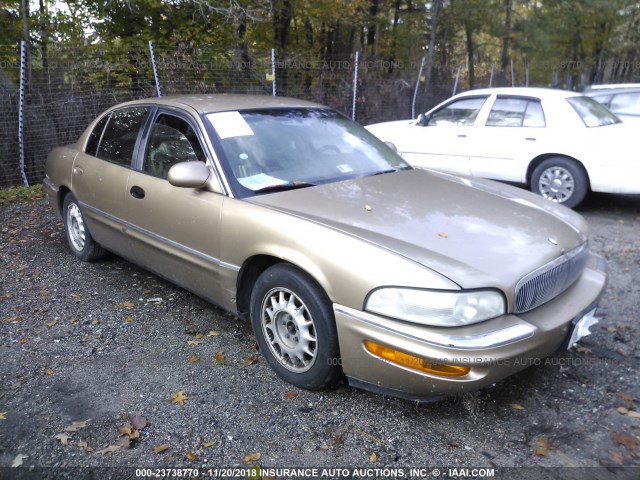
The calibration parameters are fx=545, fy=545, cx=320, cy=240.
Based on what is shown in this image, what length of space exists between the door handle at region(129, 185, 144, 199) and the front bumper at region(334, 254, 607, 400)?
1971 mm

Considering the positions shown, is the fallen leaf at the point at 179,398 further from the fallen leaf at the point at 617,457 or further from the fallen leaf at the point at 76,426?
the fallen leaf at the point at 617,457

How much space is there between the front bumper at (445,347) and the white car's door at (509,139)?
15.4 feet

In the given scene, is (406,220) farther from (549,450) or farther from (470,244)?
(549,450)

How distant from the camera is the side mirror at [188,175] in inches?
132

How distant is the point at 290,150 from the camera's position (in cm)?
371

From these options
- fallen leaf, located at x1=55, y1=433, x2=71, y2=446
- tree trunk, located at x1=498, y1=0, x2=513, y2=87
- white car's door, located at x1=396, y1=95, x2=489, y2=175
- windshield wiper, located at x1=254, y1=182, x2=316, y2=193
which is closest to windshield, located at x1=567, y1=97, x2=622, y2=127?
white car's door, located at x1=396, y1=95, x2=489, y2=175

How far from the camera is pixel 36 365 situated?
134 inches

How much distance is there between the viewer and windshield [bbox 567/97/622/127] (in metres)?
A: 6.94

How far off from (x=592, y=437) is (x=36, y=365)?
126 inches

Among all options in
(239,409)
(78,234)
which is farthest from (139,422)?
(78,234)

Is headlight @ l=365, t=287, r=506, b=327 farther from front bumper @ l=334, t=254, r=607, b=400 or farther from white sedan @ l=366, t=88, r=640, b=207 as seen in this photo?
white sedan @ l=366, t=88, r=640, b=207

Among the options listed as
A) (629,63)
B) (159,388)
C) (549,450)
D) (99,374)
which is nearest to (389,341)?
(549,450)

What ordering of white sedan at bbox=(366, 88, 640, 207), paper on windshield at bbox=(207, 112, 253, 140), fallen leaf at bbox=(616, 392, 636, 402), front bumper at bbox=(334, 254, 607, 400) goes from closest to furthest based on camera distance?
1. front bumper at bbox=(334, 254, 607, 400)
2. fallen leaf at bbox=(616, 392, 636, 402)
3. paper on windshield at bbox=(207, 112, 253, 140)
4. white sedan at bbox=(366, 88, 640, 207)

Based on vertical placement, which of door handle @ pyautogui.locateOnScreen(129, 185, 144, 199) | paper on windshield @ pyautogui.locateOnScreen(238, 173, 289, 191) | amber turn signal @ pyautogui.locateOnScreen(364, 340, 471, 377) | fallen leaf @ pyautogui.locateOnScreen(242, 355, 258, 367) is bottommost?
fallen leaf @ pyautogui.locateOnScreen(242, 355, 258, 367)
